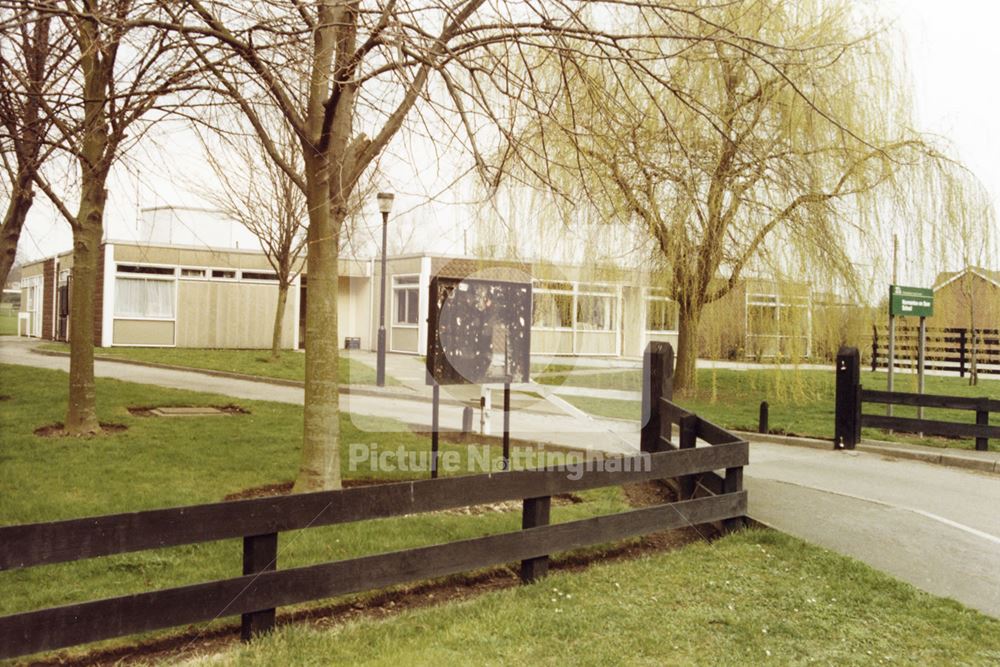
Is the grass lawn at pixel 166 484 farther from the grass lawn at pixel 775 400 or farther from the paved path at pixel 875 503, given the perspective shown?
the grass lawn at pixel 775 400

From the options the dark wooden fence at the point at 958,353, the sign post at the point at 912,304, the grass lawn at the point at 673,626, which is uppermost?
the sign post at the point at 912,304

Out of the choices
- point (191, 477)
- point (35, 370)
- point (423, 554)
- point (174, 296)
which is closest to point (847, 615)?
point (423, 554)

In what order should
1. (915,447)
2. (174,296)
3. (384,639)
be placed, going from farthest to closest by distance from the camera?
(174,296), (915,447), (384,639)

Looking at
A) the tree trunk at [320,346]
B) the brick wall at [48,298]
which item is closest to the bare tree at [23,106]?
the tree trunk at [320,346]

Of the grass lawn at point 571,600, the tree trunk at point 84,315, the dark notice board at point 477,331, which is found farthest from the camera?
the tree trunk at point 84,315

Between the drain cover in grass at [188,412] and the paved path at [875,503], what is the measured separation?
258cm

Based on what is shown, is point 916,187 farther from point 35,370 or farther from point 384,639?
point 35,370

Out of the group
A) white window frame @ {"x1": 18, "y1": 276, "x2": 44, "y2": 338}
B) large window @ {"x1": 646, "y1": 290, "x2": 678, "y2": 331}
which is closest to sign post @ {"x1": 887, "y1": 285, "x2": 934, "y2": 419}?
large window @ {"x1": 646, "y1": 290, "x2": 678, "y2": 331}

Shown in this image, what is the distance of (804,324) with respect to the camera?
1489cm

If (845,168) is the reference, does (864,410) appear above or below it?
below

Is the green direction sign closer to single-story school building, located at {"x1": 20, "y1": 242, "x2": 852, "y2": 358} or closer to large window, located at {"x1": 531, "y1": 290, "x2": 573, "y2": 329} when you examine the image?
large window, located at {"x1": 531, "y1": 290, "x2": 573, "y2": 329}

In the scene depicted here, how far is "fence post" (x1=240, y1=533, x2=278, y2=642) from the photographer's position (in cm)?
431

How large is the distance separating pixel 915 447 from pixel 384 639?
A: 10.9 metres

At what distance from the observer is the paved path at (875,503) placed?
607 cm
